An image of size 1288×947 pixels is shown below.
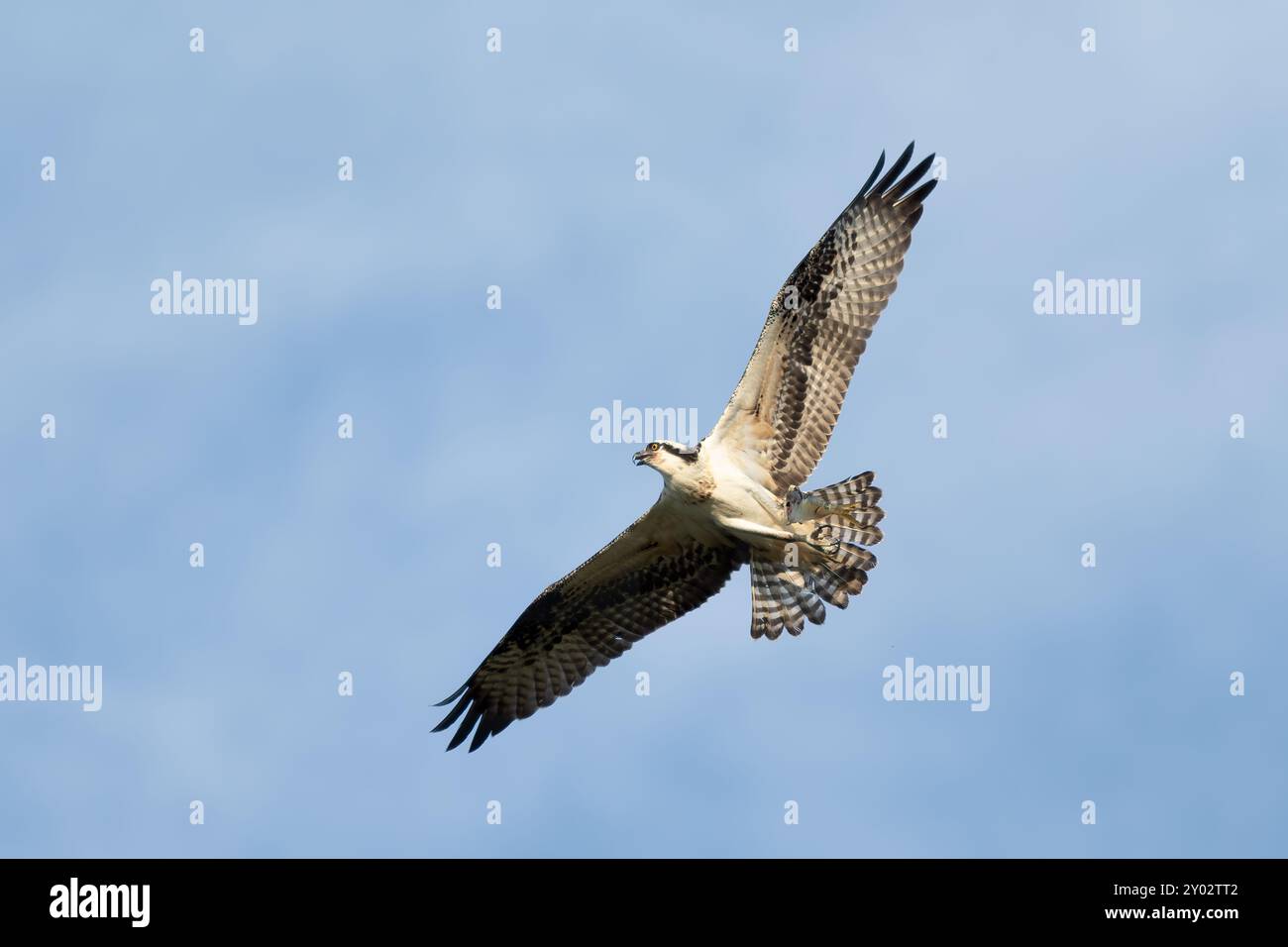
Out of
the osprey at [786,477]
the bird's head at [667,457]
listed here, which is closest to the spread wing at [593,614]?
the osprey at [786,477]

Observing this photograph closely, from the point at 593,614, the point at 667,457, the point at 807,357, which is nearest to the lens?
the point at 667,457

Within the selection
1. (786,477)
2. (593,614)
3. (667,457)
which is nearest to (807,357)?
(786,477)

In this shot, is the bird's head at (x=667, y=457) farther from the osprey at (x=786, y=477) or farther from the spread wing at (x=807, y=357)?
the spread wing at (x=807, y=357)

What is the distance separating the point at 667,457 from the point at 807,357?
1406 mm

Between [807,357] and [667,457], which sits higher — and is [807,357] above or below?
above

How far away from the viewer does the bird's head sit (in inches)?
625

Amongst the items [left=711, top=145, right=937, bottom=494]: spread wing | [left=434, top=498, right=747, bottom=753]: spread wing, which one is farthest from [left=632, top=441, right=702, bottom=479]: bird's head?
[left=434, top=498, right=747, bottom=753]: spread wing

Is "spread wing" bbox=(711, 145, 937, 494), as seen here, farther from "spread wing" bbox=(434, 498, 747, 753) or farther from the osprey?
"spread wing" bbox=(434, 498, 747, 753)

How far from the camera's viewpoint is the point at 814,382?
53.4ft

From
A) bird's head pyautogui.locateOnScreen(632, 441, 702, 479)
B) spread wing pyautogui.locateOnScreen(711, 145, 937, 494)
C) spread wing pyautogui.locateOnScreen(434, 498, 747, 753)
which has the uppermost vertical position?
spread wing pyautogui.locateOnScreen(711, 145, 937, 494)

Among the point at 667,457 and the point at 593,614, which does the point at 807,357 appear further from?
the point at 593,614

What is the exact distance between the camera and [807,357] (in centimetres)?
1623
